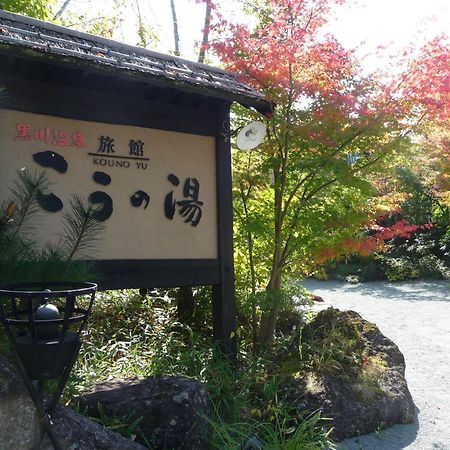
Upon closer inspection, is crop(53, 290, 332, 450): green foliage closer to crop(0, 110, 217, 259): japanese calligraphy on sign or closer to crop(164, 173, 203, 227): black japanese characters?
crop(0, 110, 217, 259): japanese calligraphy on sign

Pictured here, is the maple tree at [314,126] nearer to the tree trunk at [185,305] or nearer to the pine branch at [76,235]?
the tree trunk at [185,305]

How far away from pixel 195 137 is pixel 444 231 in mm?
14705

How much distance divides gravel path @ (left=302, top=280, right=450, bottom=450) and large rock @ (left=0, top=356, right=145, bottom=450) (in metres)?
2.24

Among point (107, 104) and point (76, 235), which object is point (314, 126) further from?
point (76, 235)

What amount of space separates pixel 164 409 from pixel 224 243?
76.5 inches

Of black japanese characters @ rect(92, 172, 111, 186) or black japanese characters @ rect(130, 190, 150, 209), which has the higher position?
black japanese characters @ rect(92, 172, 111, 186)

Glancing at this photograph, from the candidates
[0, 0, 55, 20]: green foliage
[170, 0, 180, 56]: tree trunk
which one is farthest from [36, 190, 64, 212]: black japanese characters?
[170, 0, 180, 56]: tree trunk

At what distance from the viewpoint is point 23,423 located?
7.90 feet

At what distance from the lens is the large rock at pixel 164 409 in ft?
10.6

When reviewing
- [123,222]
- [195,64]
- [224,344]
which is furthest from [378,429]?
[195,64]

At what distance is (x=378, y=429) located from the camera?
4371 millimetres

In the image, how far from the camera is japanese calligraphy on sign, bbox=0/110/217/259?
3.88 m

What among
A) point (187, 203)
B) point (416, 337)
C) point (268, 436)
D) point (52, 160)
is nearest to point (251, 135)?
point (187, 203)

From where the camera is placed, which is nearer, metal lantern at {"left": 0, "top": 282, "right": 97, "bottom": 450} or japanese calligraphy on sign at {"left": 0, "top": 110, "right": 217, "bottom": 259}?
metal lantern at {"left": 0, "top": 282, "right": 97, "bottom": 450}
